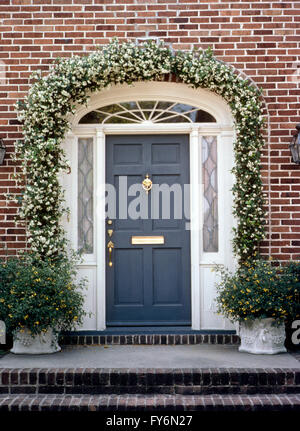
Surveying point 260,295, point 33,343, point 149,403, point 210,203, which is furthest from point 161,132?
point 149,403

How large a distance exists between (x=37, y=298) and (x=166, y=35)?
3294 mm

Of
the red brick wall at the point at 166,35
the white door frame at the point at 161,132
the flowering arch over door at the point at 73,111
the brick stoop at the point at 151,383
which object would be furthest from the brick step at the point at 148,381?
the red brick wall at the point at 166,35

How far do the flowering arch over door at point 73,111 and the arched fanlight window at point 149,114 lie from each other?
1.23 feet

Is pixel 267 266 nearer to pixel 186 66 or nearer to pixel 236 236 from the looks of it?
pixel 236 236

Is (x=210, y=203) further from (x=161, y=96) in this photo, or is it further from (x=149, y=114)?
(x=161, y=96)

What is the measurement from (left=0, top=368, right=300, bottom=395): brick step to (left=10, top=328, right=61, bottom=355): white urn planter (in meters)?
0.62

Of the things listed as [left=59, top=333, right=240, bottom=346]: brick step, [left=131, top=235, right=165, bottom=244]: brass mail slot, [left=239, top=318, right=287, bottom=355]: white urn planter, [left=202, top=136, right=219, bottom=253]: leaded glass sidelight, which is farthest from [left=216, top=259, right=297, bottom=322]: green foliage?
[left=131, top=235, right=165, bottom=244]: brass mail slot

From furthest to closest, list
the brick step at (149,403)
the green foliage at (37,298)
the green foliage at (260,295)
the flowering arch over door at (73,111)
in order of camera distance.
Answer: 1. the flowering arch over door at (73,111)
2. the green foliage at (260,295)
3. the green foliage at (37,298)
4. the brick step at (149,403)

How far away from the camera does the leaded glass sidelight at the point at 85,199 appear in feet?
19.7

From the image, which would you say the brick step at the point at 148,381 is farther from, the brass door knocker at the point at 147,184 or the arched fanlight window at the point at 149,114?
the arched fanlight window at the point at 149,114

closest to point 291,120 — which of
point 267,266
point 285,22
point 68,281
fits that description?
point 285,22

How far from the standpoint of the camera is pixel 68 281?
5.36 metres
